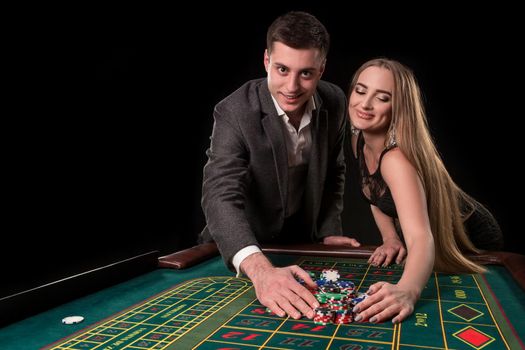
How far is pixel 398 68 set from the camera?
9.09 feet

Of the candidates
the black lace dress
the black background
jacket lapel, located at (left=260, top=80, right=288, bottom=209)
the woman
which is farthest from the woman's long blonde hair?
the black background

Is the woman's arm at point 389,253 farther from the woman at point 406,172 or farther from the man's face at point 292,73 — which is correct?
the man's face at point 292,73

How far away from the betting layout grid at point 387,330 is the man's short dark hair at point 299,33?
1.40 meters

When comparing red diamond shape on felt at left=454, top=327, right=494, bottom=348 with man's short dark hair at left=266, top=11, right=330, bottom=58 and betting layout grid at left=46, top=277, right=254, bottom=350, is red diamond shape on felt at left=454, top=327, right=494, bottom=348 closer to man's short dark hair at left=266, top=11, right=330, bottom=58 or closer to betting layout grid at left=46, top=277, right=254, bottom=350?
betting layout grid at left=46, top=277, right=254, bottom=350

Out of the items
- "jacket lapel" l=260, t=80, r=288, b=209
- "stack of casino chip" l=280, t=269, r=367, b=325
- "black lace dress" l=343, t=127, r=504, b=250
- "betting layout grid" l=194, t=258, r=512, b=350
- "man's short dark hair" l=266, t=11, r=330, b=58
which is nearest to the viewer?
"betting layout grid" l=194, t=258, r=512, b=350

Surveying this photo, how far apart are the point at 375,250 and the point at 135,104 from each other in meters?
3.25

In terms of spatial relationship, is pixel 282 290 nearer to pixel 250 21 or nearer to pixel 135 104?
pixel 135 104

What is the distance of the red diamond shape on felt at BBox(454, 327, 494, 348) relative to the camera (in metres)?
1.68

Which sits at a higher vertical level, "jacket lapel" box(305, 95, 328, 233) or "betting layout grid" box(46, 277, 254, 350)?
"jacket lapel" box(305, 95, 328, 233)

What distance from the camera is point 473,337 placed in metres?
1.72

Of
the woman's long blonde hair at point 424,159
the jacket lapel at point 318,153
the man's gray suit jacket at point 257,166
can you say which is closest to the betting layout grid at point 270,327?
the woman's long blonde hair at point 424,159

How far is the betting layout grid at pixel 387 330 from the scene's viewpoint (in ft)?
5.47

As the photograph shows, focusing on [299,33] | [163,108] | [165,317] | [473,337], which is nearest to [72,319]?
[165,317]

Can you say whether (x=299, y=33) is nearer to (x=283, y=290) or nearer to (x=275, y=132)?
(x=275, y=132)
